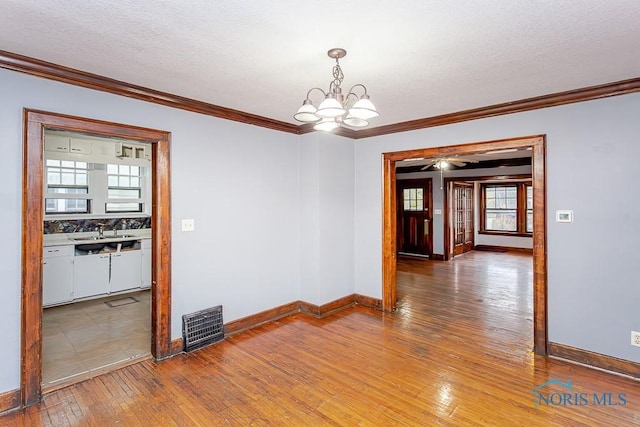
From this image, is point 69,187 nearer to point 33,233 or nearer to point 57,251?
point 57,251

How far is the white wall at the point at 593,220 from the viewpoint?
2.85m

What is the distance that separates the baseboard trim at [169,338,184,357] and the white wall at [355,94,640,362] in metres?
3.62

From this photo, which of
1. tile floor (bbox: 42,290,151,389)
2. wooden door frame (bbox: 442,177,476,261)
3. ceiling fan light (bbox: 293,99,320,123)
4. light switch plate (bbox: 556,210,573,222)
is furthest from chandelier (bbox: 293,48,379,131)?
wooden door frame (bbox: 442,177,476,261)

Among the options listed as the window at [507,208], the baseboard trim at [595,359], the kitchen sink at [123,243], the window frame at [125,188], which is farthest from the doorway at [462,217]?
the kitchen sink at [123,243]

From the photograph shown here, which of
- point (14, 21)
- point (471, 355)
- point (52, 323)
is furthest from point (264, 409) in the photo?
point (52, 323)

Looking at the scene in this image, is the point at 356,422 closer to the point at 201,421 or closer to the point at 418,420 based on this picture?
the point at 418,420

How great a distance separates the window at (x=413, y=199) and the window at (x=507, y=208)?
273cm

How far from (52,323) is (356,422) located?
3.87m

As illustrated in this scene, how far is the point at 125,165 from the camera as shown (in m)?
5.66

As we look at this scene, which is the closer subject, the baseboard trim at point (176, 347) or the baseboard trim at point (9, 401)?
the baseboard trim at point (9, 401)

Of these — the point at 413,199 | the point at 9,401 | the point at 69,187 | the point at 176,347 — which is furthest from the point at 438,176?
the point at 9,401

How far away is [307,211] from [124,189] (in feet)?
11.8

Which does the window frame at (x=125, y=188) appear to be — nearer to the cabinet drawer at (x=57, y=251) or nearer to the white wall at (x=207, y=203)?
the cabinet drawer at (x=57, y=251)

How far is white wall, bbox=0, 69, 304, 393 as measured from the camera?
2.37 meters
